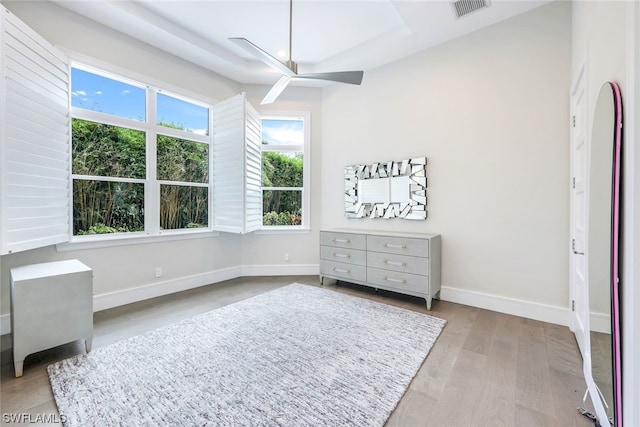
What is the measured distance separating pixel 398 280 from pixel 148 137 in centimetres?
348

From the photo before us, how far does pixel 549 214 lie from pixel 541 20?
1.91 m

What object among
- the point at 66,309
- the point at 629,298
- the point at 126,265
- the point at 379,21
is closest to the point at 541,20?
the point at 379,21

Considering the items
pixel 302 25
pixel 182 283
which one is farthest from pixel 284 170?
pixel 182 283

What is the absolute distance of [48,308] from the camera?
1.90m

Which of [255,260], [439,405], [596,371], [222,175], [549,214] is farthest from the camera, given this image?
[255,260]

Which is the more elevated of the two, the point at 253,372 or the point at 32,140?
the point at 32,140

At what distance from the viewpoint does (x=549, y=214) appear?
2.66 meters

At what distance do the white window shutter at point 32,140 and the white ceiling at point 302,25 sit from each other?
0.83m

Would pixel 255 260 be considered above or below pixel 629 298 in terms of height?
below

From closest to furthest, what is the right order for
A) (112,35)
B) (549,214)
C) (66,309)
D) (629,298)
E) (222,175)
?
(629,298) → (66,309) → (549,214) → (112,35) → (222,175)

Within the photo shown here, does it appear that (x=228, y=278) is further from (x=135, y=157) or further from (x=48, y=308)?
(x=48, y=308)

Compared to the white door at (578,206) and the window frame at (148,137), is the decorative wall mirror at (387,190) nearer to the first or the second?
the white door at (578,206)

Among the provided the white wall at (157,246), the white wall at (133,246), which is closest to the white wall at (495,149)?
the white wall at (157,246)

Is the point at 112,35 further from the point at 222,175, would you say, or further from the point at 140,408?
the point at 140,408
